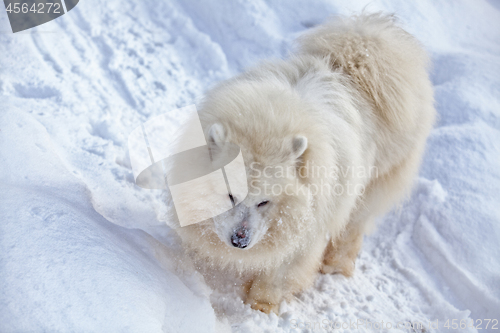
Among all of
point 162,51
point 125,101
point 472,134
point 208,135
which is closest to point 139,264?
point 208,135

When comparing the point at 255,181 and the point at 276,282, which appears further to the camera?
the point at 276,282

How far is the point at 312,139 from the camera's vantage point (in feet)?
6.93

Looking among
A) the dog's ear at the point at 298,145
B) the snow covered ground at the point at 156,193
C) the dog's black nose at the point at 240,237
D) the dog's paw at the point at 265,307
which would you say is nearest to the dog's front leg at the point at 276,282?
the dog's paw at the point at 265,307

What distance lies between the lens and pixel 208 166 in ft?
6.76

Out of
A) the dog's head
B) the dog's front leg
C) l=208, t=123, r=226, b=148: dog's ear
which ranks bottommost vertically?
the dog's front leg

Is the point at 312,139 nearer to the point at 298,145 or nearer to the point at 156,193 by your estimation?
the point at 298,145

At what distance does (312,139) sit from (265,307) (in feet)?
4.50

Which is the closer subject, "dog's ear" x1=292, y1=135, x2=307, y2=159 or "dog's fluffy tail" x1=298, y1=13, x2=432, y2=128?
"dog's ear" x1=292, y1=135, x2=307, y2=159

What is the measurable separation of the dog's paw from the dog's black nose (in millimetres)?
893

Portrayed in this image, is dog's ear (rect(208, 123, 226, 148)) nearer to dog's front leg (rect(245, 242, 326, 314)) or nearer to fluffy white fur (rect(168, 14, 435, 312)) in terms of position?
fluffy white fur (rect(168, 14, 435, 312))

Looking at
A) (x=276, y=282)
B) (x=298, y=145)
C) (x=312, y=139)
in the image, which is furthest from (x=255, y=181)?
(x=276, y=282)

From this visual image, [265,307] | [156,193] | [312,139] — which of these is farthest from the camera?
[156,193]

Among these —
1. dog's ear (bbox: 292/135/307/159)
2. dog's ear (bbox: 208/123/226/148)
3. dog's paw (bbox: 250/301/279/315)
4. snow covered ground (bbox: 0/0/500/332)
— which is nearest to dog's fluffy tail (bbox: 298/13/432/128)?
snow covered ground (bbox: 0/0/500/332)

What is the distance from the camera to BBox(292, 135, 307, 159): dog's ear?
6.45 ft
